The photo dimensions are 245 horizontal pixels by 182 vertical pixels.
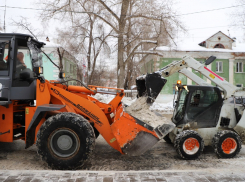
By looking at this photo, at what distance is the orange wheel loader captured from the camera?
4.48 meters

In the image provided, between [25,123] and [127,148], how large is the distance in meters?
2.15

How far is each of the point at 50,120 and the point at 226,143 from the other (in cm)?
409

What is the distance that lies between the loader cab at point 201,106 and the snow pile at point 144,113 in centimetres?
106

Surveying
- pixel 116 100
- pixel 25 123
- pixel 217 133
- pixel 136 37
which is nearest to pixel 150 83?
pixel 116 100

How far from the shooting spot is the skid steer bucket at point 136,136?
15.0 ft

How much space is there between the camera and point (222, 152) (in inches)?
217

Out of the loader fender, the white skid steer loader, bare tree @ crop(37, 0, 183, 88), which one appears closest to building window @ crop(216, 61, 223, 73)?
bare tree @ crop(37, 0, 183, 88)

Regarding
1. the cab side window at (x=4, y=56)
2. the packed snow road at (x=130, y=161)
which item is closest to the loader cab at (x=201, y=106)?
the packed snow road at (x=130, y=161)

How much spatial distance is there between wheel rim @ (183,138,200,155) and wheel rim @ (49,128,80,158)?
8.14 ft

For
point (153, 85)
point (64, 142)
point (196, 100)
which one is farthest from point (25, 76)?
point (196, 100)

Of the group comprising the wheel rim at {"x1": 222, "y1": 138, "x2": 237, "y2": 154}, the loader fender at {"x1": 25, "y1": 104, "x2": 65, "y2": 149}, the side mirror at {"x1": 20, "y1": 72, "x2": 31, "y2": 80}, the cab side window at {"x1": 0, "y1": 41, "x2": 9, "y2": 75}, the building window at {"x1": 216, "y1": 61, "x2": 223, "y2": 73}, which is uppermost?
the building window at {"x1": 216, "y1": 61, "x2": 223, "y2": 73}

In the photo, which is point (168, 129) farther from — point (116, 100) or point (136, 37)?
point (136, 37)

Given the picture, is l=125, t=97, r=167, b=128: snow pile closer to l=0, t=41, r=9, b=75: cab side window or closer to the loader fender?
the loader fender

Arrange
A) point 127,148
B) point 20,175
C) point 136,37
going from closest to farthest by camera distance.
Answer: point 20,175 < point 127,148 < point 136,37
